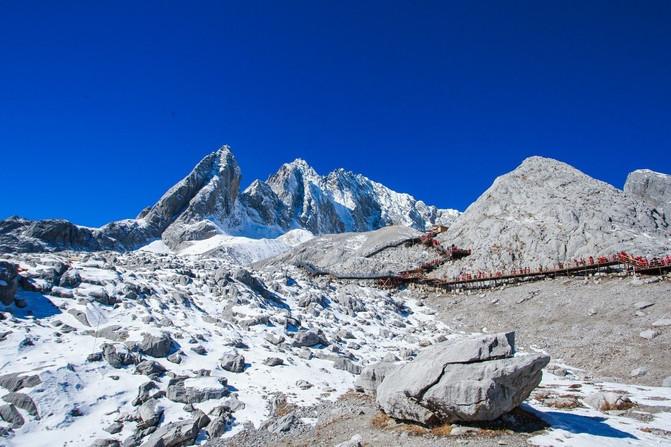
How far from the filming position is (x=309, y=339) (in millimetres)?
22766

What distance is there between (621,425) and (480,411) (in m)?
4.71

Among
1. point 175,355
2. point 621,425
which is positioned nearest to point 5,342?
point 175,355

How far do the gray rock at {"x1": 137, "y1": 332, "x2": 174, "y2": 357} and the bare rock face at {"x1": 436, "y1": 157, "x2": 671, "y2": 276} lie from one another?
120 ft

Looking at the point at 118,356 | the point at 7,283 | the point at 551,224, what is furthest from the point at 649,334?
the point at 7,283

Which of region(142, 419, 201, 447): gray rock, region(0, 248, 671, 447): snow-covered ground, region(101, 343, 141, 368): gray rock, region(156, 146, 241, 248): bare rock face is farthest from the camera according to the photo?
region(156, 146, 241, 248): bare rock face

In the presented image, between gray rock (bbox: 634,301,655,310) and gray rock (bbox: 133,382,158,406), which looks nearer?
gray rock (bbox: 133,382,158,406)

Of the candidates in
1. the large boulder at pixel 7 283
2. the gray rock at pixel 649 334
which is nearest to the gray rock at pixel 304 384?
the large boulder at pixel 7 283

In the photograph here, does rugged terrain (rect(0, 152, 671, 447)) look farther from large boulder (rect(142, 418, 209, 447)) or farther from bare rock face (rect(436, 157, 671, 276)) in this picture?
bare rock face (rect(436, 157, 671, 276))

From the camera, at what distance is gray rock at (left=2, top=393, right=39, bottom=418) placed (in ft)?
40.6

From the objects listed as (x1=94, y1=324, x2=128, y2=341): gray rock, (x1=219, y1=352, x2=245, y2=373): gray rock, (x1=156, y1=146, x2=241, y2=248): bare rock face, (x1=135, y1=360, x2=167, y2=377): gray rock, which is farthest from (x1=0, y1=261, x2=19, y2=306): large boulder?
(x1=156, y1=146, x2=241, y2=248): bare rock face

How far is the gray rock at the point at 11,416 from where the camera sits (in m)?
11.8

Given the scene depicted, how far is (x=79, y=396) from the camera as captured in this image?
1354cm

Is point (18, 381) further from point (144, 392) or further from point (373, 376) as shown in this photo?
point (373, 376)

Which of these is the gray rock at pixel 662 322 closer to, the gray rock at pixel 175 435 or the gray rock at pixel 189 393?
the gray rock at pixel 189 393
